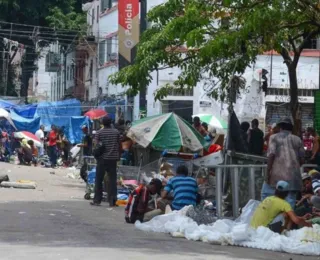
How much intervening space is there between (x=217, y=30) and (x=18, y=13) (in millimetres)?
41817

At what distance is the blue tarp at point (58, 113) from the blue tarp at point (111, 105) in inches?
64.4

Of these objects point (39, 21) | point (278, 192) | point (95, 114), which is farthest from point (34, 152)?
point (278, 192)

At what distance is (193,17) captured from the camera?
17203 mm

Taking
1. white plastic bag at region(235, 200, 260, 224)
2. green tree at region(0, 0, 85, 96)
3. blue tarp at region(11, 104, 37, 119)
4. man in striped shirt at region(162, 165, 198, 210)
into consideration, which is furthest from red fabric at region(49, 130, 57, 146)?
white plastic bag at region(235, 200, 260, 224)

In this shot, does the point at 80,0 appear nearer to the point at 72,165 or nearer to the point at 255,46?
the point at 72,165

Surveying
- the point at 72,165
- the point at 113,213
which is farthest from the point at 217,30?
the point at 72,165

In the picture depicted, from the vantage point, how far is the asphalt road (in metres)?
11.8

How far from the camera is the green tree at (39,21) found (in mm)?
57125

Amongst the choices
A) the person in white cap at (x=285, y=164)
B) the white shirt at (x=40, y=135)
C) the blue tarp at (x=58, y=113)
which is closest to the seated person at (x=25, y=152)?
the white shirt at (x=40, y=135)

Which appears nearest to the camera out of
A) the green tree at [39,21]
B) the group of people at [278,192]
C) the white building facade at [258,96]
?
the group of people at [278,192]

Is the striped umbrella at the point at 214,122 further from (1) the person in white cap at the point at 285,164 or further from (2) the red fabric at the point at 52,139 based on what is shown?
(1) the person in white cap at the point at 285,164

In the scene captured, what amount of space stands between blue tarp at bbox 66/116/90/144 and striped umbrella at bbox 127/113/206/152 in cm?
2379

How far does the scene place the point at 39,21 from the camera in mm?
59375

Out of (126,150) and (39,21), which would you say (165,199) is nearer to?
(126,150)
